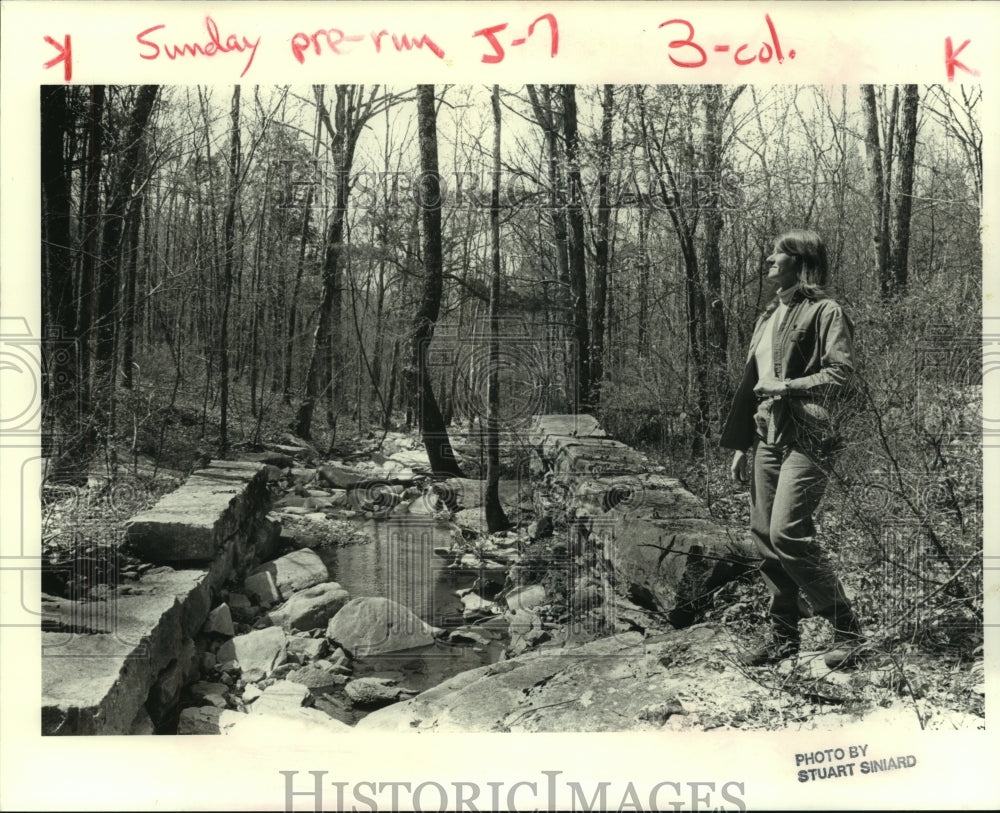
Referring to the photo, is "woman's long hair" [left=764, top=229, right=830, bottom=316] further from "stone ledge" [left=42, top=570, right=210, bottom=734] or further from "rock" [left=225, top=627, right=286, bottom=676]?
"stone ledge" [left=42, top=570, right=210, bottom=734]

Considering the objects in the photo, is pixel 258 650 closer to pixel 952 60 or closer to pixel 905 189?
pixel 905 189

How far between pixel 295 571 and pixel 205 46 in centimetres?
250

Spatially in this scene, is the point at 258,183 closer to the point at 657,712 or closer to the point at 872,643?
the point at 657,712

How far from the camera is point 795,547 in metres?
3.43

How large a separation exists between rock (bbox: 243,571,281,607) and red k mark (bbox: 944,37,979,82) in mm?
3998

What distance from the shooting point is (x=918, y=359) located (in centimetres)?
356

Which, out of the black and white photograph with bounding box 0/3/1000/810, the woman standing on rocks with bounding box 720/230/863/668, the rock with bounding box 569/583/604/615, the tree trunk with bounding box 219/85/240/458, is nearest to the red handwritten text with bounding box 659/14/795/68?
the black and white photograph with bounding box 0/3/1000/810

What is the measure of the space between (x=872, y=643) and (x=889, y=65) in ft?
8.37

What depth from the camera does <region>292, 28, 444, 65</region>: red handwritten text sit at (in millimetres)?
3410

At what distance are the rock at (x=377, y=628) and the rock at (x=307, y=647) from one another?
0.05 meters

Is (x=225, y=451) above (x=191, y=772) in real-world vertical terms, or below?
above

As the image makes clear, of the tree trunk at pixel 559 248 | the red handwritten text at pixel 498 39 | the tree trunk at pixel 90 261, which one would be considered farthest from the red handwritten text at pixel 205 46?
the tree trunk at pixel 559 248

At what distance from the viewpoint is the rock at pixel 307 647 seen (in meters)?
3.72

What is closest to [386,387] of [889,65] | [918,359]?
[918,359]
